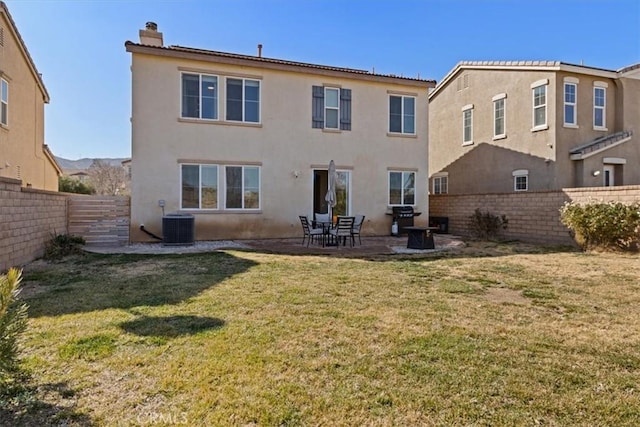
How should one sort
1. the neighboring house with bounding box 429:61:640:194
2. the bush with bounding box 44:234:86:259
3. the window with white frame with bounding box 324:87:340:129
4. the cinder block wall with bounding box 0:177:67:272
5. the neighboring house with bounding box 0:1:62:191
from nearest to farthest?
the cinder block wall with bounding box 0:177:67:272
the bush with bounding box 44:234:86:259
the neighboring house with bounding box 0:1:62:191
the window with white frame with bounding box 324:87:340:129
the neighboring house with bounding box 429:61:640:194

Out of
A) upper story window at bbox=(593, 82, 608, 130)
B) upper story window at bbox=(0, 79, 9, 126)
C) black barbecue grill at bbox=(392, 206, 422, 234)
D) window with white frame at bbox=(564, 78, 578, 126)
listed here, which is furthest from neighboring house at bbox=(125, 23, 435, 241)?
upper story window at bbox=(593, 82, 608, 130)

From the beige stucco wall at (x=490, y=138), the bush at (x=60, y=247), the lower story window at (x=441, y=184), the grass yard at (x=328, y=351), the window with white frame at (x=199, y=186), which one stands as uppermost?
the beige stucco wall at (x=490, y=138)

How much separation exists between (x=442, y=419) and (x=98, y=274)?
280 inches

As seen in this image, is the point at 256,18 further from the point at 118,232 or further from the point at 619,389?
the point at 619,389

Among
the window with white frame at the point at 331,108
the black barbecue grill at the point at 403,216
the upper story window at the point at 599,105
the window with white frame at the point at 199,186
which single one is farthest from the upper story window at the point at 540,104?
the window with white frame at the point at 199,186

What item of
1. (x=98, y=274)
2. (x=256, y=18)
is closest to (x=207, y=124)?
(x=256, y=18)

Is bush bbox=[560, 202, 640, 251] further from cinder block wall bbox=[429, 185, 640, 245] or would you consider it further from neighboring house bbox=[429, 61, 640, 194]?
neighboring house bbox=[429, 61, 640, 194]

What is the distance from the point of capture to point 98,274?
762 cm

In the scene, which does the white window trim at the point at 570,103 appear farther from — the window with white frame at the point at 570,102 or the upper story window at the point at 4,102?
the upper story window at the point at 4,102

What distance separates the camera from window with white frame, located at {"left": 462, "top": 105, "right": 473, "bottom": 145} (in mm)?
21031

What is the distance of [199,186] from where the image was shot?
45.3 ft

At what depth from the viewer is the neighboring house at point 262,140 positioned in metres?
13.3

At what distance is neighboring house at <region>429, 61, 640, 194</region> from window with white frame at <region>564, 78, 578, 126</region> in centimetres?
4

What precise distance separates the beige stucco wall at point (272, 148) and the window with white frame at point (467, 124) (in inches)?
230
